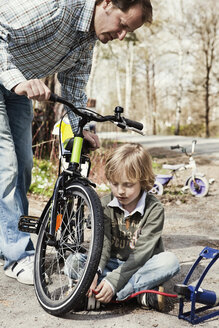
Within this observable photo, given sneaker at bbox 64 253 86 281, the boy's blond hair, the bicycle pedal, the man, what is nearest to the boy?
Result: the boy's blond hair

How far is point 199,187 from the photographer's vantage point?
5879 millimetres

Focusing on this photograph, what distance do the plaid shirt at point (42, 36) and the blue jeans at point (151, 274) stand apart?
0.98 metres

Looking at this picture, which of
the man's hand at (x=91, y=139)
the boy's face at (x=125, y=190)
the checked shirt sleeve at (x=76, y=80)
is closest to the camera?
the boy's face at (x=125, y=190)

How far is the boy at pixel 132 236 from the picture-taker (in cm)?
220

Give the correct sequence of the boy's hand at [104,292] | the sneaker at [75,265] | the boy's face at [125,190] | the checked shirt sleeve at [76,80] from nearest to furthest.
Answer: the boy's hand at [104,292]
the sneaker at [75,265]
the boy's face at [125,190]
the checked shirt sleeve at [76,80]

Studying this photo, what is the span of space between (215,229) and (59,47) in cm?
248

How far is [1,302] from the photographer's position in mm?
2297

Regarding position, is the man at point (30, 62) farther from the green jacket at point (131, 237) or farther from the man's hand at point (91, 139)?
the green jacket at point (131, 237)

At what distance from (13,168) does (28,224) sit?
0.34 m

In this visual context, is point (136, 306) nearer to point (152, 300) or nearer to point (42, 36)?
point (152, 300)

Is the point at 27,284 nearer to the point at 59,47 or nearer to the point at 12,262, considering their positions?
the point at 12,262

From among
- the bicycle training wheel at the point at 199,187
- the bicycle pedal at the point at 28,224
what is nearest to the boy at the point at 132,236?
the bicycle pedal at the point at 28,224

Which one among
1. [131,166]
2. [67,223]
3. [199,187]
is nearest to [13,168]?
[67,223]

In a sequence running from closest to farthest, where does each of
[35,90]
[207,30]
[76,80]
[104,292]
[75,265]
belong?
[35,90] < [104,292] < [75,265] < [76,80] < [207,30]
